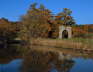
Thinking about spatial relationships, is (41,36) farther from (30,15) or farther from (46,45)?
(46,45)

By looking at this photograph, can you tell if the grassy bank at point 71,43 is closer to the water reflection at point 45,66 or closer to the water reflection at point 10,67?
the water reflection at point 45,66

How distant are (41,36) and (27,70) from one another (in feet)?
100

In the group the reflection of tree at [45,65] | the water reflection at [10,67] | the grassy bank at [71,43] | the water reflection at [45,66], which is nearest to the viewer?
the water reflection at [10,67]

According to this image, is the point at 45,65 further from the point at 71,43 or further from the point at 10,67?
the point at 71,43

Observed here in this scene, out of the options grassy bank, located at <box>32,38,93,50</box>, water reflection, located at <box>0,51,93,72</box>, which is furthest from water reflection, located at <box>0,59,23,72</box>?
grassy bank, located at <box>32,38,93,50</box>

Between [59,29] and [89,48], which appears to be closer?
[89,48]

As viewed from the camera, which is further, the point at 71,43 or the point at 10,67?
the point at 71,43

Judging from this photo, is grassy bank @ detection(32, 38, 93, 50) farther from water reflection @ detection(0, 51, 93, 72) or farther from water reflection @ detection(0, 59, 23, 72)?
water reflection @ detection(0, 59, 23, 72)

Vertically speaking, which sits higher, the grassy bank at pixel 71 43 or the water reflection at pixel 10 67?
the grassy bank at pixel 71 43

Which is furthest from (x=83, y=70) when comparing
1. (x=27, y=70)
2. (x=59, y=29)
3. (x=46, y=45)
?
(x=59, y=29)

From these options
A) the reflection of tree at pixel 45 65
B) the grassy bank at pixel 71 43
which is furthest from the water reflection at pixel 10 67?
the grassy bank at pixel 71 43

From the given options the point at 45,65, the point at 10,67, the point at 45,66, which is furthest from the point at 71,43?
the point at 10,67

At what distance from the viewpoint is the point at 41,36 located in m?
42.9

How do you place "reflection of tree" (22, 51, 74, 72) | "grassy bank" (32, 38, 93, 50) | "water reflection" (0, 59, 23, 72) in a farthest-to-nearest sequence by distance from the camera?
1. "grassy bank" (32, 38, 93, 50)
2. "reflection of tree" (22, 51, 74, 72)
3. "water reflection" (0, 59, 23, 72)
